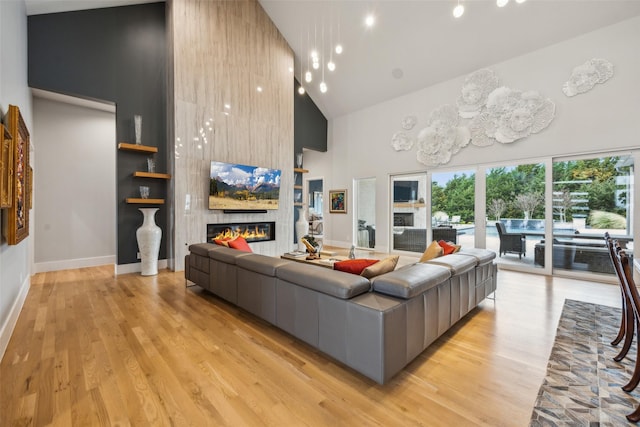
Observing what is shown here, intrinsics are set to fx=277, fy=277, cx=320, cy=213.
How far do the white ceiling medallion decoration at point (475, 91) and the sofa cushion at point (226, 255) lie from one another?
5524mm

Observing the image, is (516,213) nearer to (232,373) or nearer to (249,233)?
(249,233)

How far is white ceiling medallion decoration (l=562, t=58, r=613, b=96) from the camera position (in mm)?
4492

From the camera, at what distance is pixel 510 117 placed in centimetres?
537

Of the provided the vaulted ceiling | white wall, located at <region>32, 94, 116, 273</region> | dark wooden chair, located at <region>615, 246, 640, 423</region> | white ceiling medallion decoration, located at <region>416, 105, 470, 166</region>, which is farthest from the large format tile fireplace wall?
dark wooden chair, located at <region>615, 246, 640, 423</region>

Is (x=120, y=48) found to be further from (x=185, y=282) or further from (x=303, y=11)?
(x=185, y=282)

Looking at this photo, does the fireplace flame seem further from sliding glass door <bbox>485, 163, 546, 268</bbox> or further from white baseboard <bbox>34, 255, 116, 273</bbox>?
sliding glass door <bbox>485, 163, 546, 268</bbox>

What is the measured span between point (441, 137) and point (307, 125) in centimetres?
383

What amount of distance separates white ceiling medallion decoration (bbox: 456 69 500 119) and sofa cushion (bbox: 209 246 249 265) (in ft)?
18.1

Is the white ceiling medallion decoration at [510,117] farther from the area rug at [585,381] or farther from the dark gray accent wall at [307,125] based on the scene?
the dark gray accent wall at [307,125]

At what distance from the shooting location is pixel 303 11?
6.13 meters

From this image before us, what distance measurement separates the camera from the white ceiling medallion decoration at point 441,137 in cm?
611

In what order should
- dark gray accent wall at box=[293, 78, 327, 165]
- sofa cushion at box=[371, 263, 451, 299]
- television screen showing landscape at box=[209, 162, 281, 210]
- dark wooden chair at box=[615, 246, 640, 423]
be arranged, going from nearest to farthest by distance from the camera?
dark wooden chair at box=[615, 246, 640, 423], sofa cushion at box=[371, 263, 451, 299], television screen showing landscape at box=[209, 162, 281, 210], dark gray accent wall at box=[293, 78, 327, 165]

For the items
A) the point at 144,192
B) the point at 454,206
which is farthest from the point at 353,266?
the point at 454,206

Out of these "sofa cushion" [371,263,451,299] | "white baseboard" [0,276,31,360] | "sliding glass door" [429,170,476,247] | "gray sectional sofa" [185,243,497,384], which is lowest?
"white baseboard" [0,276,31,360]
